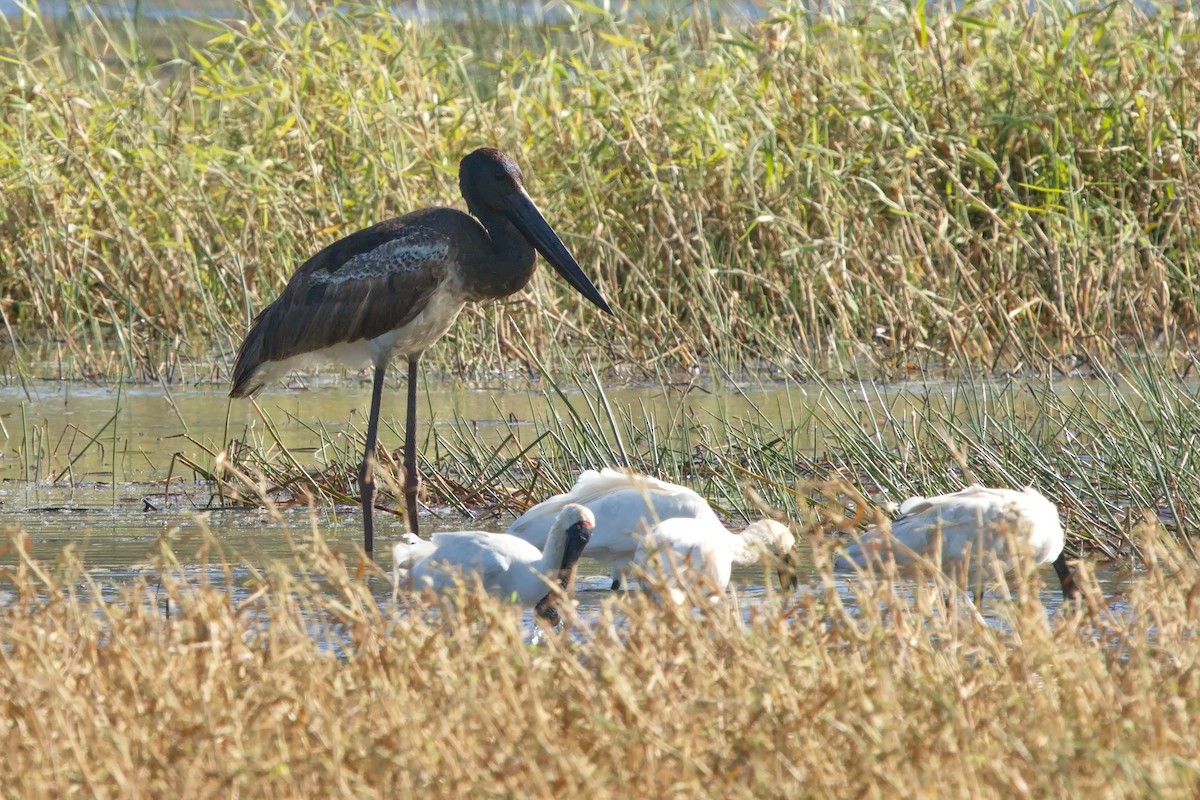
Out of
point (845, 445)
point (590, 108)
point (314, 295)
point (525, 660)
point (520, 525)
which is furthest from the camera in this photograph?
point (590, 108)

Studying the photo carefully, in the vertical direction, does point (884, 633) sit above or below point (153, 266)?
above

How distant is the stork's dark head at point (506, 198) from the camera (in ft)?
21.5

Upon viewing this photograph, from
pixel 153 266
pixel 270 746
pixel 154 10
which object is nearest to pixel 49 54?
pixel 153 266

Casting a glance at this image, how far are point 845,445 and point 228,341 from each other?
14.1 feet

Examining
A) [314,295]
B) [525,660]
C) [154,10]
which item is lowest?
[154,10]

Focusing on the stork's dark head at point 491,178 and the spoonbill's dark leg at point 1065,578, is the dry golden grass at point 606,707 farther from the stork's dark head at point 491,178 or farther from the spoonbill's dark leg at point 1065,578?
the stork's dark head at point 491,178

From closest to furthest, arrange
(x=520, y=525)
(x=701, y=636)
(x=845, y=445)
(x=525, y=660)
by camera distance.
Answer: (x=525, y=660) → (x=701, y=636) → (x=520, y=525) → (x=845, y=445)

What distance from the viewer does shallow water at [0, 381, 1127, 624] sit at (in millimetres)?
5555

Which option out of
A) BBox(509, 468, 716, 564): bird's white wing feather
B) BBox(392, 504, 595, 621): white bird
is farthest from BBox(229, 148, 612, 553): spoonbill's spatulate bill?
BBox(392, 504, 595, 621): white bird

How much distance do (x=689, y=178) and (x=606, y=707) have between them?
21.2 ft

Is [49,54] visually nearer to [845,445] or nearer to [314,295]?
[314,295]

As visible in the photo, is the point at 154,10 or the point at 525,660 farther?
the point at 154,10

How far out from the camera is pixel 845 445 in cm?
582

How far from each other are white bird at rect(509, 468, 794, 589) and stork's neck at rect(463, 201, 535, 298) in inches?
56.0
